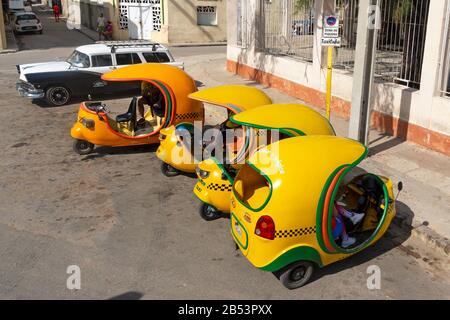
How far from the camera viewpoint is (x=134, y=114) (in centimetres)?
990

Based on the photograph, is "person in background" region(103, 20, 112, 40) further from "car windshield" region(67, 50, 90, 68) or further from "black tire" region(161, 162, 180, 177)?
"black tire" region(161, 162, 180, 177)

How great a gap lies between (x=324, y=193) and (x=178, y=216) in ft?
9.33

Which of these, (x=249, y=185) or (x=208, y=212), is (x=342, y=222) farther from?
(x=208, y=212)

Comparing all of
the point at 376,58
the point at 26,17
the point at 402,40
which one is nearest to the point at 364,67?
the point at 376,58

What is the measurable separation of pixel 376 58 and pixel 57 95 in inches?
367

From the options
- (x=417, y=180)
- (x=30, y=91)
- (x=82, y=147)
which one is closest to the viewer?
(x=417, y=180)

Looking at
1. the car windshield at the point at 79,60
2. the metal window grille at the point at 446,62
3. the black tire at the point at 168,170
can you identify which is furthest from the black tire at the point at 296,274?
the car windshield at the point at 79,60

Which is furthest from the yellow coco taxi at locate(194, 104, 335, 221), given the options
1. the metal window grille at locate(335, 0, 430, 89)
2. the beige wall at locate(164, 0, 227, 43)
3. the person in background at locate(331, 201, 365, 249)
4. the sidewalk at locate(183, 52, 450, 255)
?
the beige wall at locate(164, 0, 227, 43)

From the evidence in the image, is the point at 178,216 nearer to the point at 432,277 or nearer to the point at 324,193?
the point at 324,193

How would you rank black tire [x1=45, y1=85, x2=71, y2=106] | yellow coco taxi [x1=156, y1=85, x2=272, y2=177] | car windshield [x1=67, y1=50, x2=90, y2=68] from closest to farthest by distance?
yellow coco taxi [x1=156, y1=85, x2=272, y2=177] < black tire [x1=45, y1=85, x2=71, y2=106] < car windshield [x1=67, y1=50, x2=90, y2=68]

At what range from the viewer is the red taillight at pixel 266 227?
16.2 ft

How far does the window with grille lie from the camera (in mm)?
29453

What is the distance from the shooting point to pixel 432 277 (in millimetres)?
5551

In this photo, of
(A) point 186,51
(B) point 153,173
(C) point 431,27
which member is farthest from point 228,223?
(A) point 186,51
